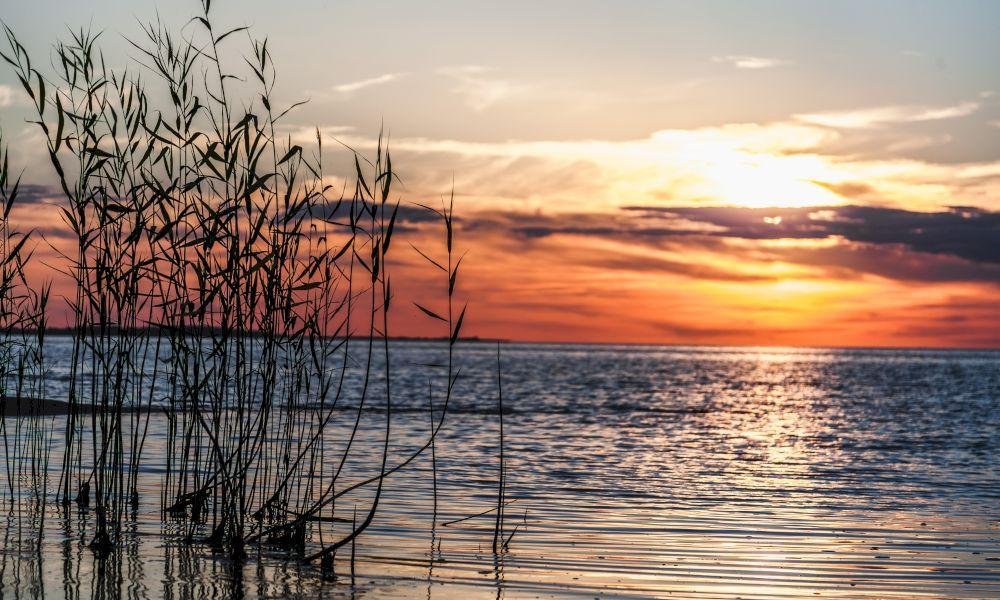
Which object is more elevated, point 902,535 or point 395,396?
point 902,535

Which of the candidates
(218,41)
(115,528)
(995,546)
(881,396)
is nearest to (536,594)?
(115,528)

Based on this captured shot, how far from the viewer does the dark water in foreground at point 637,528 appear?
7539 mm

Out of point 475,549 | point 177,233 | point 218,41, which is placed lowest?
point 475,549

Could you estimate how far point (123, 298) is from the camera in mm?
8828

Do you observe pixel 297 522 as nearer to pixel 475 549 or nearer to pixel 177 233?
pixel 475 549

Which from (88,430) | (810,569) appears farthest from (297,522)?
(88,430)

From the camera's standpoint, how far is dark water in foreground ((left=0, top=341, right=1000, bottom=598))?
754 cm

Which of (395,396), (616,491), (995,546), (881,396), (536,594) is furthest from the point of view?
(881,396)

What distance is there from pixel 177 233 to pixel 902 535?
339 inches

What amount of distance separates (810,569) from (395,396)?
3079cm

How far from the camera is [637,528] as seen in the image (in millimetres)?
10805

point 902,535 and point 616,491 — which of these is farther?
point 616,491

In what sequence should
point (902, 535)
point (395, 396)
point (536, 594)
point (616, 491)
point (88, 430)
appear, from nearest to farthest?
point (536, 594) < point (902, 535) < point (616, 491) < point (88, 430) < point (395, 396)

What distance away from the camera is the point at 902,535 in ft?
35.7
